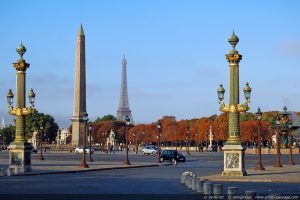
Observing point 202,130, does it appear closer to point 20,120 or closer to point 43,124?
point 43,124

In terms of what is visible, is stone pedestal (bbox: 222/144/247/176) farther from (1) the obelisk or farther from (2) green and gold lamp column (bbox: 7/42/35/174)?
(1) the obelisk

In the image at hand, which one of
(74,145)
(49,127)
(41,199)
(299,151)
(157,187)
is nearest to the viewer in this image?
(41,199)

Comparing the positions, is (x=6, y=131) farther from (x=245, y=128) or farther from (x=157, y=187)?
(x=157, y=187)

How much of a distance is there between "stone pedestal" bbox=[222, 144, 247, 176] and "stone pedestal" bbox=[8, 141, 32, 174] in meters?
11.0

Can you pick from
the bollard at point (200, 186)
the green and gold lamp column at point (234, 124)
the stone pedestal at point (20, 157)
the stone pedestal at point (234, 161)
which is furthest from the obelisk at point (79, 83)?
the bollard at point (200, 186)

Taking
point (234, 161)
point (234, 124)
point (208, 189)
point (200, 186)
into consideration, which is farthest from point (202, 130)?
point (208, 189)

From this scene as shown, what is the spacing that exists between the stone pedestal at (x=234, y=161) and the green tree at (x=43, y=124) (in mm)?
119471

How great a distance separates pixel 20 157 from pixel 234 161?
38.7 ft

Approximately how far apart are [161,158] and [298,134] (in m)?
76.1

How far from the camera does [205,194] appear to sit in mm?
20297

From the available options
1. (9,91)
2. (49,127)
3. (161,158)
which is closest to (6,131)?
(49,127)

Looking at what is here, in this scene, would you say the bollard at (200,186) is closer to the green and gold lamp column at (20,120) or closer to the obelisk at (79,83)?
the green and gold lamp column at (20,120)

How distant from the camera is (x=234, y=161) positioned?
3256 cm

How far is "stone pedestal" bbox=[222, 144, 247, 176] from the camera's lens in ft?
106
